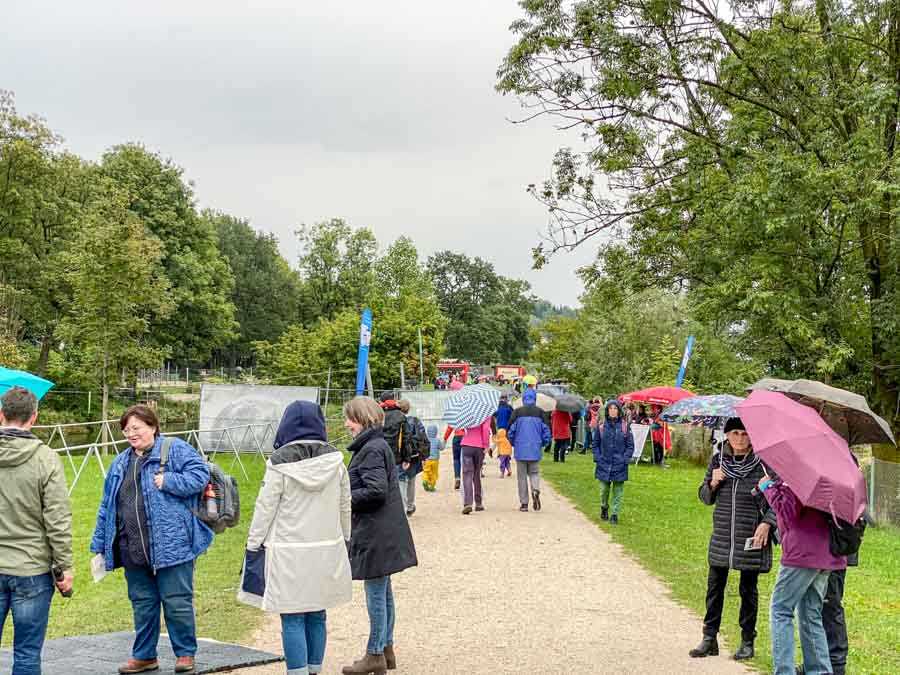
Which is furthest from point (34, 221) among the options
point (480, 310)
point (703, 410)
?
point (480, 310)

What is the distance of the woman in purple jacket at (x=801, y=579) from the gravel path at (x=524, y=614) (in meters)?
0.78

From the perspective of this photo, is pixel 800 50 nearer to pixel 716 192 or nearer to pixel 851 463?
pixel 716 192

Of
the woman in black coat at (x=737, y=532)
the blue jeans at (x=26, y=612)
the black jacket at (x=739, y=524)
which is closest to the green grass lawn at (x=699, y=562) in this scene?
the woman in black coat at (x=737, y=532)

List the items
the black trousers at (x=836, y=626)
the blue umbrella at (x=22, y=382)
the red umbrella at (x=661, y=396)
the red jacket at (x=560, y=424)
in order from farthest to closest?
1. the red jacket at (x=560, y=424)
2. the red umbrella at (x=661, y=396)
3. the blue umbrella at (x=22, y=382)
4. the black trousers at (x=836, y=626)

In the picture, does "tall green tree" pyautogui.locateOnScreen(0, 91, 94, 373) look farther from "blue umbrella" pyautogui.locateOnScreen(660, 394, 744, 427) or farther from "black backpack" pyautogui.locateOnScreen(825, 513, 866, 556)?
"black backpack" pyautogui.locateOnScreen(825, 513, 866, 556)

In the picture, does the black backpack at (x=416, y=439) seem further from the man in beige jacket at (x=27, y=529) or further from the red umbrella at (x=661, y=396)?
the red umbrella at (x=661, y=396)

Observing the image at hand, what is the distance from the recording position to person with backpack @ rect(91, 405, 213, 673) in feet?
18.8

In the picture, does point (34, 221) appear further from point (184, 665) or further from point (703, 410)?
point (184, 665)

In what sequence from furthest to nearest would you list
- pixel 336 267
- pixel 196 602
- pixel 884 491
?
pixel 336 267 → pixel 884 491 → pixel 196 602

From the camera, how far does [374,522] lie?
6.14 m

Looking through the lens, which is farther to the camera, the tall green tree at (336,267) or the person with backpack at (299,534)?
the tall green tree at (336,267)

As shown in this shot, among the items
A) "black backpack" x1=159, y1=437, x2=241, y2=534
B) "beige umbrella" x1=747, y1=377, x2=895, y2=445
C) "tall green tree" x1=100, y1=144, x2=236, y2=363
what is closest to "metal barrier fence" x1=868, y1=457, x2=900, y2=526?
"beige umbrella" x1=747, y1=377, x2=895, y2=445

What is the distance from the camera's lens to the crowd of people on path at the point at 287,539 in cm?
517

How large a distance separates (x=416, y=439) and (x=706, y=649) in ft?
18.1
